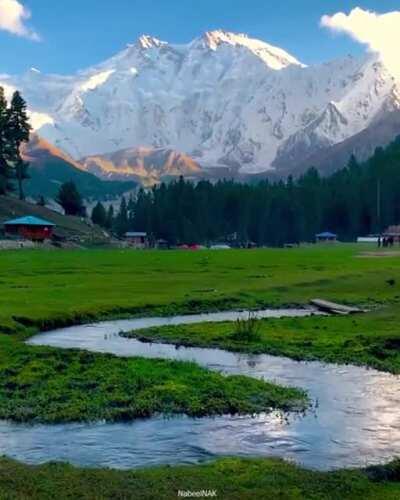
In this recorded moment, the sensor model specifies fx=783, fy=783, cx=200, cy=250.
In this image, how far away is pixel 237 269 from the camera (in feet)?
306

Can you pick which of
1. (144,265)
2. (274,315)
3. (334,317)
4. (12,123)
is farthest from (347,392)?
(12,123)

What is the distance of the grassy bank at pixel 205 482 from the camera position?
53.9 feet

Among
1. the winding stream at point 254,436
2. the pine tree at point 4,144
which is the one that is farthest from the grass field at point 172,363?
the pine tree at point 4,144

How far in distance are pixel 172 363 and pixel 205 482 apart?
1438cm

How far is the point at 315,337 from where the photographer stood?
40469 mm

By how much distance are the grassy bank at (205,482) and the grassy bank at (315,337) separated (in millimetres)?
14973

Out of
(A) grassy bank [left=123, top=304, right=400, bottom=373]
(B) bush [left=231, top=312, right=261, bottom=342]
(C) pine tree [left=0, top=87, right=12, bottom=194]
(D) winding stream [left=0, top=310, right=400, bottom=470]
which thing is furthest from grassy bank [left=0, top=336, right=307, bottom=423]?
(C) pine tree [left=0, top=87, right=12, bottom=194]

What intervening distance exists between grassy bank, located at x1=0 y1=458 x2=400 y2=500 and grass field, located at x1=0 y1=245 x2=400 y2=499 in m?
0.03

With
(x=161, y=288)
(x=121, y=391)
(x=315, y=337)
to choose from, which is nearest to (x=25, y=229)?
(x=161, y=288)

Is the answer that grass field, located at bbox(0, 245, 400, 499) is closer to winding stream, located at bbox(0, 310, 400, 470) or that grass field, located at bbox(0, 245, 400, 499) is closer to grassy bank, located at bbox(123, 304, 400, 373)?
grassy bank, located at bbox(123, 304, 400, 373)

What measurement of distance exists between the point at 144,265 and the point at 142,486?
274ft

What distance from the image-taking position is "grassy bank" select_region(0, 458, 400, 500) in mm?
16422

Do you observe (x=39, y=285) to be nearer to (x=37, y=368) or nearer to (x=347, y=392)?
(x=37, y=368)

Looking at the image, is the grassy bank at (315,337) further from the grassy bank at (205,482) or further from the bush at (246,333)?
the grassy bank at (205,482)
